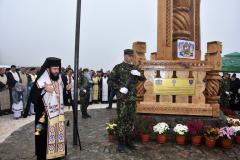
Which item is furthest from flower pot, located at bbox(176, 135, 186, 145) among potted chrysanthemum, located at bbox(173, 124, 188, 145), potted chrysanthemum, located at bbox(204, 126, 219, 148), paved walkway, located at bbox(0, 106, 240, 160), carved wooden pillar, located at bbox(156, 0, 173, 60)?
carved wooden pillar, located at bbox(156, 0, 173, 60)

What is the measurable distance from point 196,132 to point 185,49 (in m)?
2.57

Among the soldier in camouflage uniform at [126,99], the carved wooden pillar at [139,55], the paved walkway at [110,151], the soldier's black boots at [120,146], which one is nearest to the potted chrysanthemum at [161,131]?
the paved walkway at [110,151]

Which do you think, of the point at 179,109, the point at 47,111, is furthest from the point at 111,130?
the point at 47,111

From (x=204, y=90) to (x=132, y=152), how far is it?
9.03 feet

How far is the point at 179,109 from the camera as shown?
8.02 metres

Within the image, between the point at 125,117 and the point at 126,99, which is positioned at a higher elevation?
the point at 126,99

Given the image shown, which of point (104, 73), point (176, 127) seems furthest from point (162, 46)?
point (104, 73)

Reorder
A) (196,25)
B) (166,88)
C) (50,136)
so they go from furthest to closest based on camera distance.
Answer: (196,25) < (166,88) < (50,136)

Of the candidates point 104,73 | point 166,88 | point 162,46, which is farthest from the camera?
point 104,73

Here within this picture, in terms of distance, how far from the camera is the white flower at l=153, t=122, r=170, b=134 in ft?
24.0

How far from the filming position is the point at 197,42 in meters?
9.83

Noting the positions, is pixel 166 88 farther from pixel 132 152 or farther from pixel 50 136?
pixel 50 136

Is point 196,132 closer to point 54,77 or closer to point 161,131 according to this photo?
point 161,131

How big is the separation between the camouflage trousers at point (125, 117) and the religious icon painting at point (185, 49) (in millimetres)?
2645
